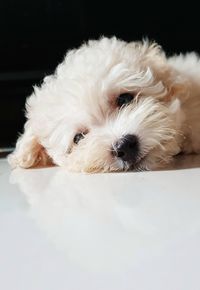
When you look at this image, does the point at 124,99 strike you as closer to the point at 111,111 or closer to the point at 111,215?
the point at 111,111

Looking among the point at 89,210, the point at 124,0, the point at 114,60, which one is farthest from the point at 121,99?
the point at 124,0

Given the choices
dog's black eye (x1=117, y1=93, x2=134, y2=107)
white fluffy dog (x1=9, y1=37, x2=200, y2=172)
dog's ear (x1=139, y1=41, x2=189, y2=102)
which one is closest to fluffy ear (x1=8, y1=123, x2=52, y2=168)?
white fluffy dog (x1=9, y1=37, x2=200, y2=172)

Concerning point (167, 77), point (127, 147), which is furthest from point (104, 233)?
point (167, 77)

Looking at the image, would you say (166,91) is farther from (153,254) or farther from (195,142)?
(153,254)

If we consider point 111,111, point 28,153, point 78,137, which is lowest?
point 28,153

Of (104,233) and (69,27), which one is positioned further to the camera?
(69,27)

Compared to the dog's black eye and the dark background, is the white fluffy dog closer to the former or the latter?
the dog's black eye
